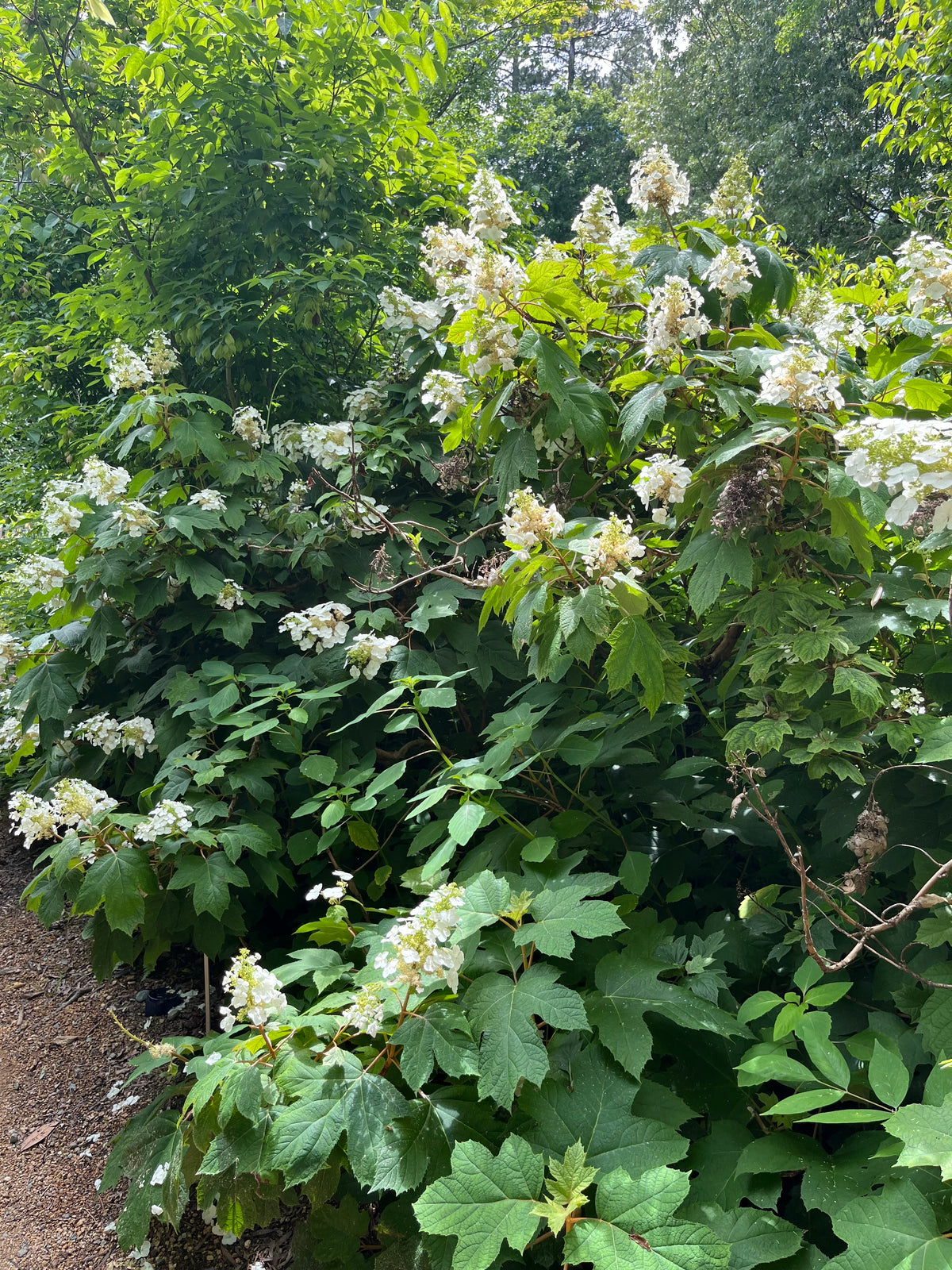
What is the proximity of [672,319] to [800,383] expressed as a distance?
369 mm

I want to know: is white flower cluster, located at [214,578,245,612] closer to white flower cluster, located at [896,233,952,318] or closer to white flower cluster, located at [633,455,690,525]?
white flower cluster, located at [633,455,690,525]

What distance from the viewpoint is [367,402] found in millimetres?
3035

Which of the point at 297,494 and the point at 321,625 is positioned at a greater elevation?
the point at 297,494

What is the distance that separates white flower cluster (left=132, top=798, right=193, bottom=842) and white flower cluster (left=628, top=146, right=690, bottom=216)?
193 centimetres

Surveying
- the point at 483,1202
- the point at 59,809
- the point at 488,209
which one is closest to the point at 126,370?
the point at 488,209

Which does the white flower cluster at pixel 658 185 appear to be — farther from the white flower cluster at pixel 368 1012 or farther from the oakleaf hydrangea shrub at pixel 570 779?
the white flower cluster at pixel 368 1012

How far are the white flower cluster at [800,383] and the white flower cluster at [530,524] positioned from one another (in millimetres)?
467

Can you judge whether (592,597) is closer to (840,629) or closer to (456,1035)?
(840,629)

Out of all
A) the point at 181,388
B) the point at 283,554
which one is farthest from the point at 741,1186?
the point at 181,388

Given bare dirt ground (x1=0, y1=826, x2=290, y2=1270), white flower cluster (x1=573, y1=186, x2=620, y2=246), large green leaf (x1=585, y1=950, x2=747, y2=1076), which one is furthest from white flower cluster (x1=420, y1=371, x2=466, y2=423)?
bare dirt ground (x1=0, y1=826, x2=290, y2=1270)

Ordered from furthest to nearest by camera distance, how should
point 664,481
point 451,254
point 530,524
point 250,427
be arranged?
point 250,427, point 451,254, point 664,481, point 530,524

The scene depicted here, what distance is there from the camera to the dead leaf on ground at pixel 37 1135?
257 centimetres

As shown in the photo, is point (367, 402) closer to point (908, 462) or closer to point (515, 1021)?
point (908, 462)

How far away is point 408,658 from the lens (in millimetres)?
2264
